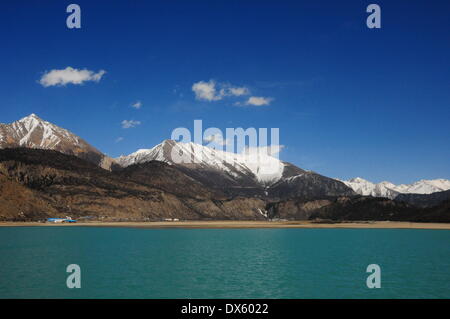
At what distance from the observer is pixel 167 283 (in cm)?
6128

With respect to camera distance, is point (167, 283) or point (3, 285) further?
point (167, 283)

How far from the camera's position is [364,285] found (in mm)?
60188

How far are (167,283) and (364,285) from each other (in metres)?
26.2
